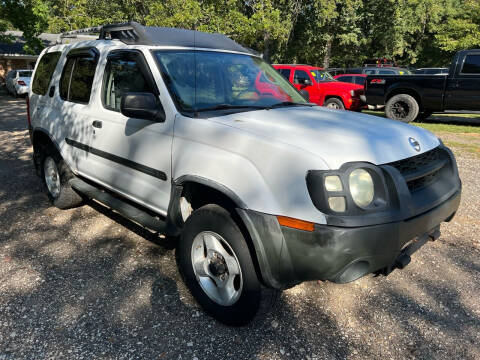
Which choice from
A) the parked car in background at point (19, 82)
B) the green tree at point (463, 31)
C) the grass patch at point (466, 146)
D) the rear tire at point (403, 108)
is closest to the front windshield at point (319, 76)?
Answer: the rear tire at point (403, 108)

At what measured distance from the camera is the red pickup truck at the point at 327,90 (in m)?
12.6

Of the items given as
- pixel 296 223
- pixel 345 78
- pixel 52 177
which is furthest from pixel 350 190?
pixel 345 78

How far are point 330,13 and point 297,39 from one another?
238 inches

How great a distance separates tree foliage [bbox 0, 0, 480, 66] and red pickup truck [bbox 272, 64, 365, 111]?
17.0 ft

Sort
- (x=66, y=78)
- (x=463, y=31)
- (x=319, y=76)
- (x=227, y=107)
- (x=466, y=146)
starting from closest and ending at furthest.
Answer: (x=227, y=107), (x=66, y=78), (x=466, y=146), (x=319, y=76), (x=463, y=31)

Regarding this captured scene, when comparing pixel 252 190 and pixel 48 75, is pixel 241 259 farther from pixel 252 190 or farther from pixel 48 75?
pixel 48 75

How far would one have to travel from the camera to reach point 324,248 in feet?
6.70

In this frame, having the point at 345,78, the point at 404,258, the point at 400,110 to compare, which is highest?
the point at 345,78

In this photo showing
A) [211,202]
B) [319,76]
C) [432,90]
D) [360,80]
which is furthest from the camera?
[360,80]

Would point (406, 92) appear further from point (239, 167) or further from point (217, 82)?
point (239, 167)

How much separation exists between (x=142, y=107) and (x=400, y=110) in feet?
33.7

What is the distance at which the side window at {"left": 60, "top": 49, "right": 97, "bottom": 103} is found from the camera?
3746 mm

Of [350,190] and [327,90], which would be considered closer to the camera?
[350,190]

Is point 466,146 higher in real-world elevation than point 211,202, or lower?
lower
